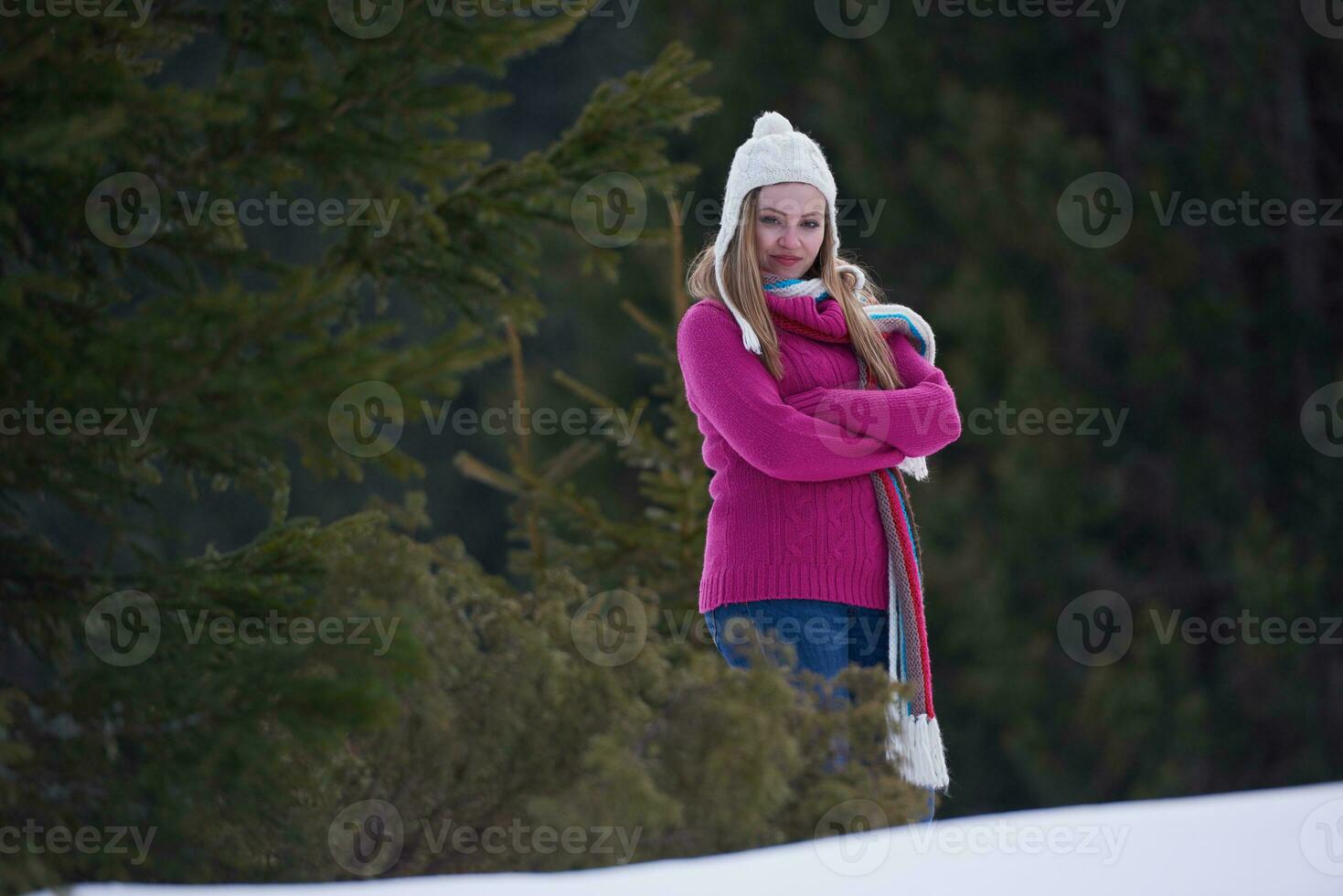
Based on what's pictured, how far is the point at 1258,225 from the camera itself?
1102cm

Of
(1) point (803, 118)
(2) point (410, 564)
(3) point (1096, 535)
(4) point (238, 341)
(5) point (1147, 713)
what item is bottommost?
(5) point (1147, 713)

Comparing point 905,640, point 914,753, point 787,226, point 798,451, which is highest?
point 787,226

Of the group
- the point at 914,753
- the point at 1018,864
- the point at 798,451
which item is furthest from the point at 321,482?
the point at 1018,864

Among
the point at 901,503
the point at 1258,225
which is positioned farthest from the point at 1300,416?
the point at 901,503

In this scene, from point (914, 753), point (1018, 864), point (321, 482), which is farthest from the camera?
point (321, 482)

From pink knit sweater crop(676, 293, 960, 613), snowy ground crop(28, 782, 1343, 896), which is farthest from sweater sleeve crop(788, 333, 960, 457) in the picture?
snowy ground crop(28, 782, 1343, 896)

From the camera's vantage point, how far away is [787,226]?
335 centimetres

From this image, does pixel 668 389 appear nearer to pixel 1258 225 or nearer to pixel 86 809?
pixel 86 809

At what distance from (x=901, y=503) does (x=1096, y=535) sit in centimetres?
831

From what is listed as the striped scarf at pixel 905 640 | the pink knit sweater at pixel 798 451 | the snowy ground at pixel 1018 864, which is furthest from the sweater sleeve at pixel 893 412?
the snowy ground at pixel 1018 864

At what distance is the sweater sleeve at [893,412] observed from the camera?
3211 millimetres

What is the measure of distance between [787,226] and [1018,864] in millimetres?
1385

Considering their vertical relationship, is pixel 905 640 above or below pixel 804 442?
below

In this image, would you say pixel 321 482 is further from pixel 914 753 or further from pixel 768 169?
pixel 914 753
